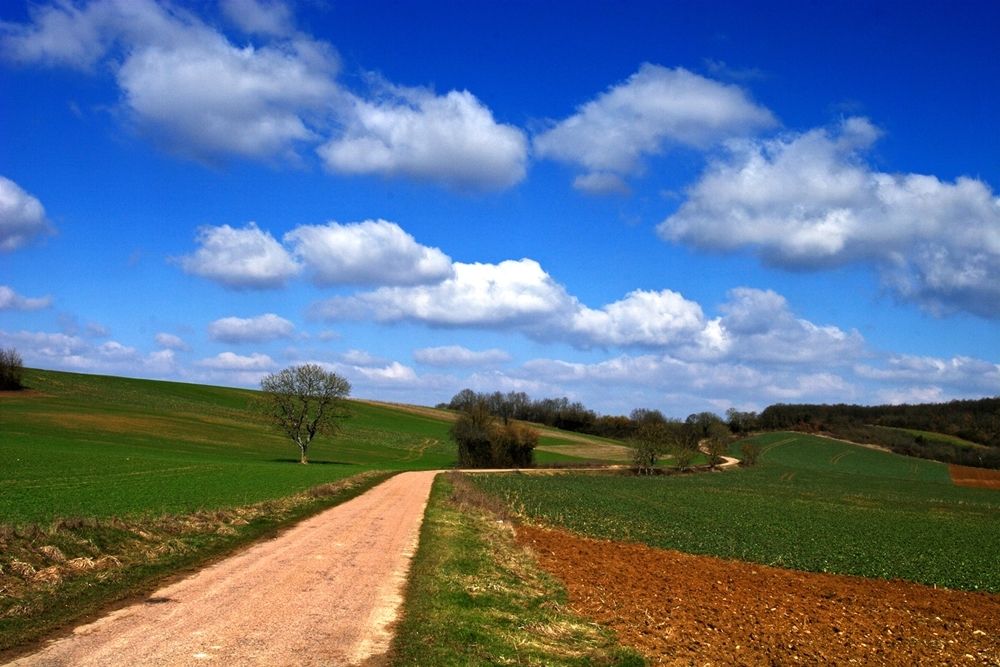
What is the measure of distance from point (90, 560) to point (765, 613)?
1445 centimetres

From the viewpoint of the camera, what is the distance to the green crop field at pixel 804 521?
2730 cm

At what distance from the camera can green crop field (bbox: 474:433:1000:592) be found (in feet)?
89.6

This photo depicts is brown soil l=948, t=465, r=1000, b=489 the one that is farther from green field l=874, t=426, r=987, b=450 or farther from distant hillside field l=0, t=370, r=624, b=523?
distant hillside field l=0, t=370, r=624, b=523

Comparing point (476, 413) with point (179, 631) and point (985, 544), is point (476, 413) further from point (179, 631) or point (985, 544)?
point (179, 631)

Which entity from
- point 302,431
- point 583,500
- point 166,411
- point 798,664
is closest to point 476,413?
point 302,431

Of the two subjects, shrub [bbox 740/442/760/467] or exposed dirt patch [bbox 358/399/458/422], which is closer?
shrub [bbox 740/442/760/467]

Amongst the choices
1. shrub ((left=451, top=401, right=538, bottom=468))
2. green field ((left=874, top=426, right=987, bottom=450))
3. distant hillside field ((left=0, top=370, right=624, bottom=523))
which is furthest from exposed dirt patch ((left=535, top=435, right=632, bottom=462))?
green field ((left=874, top=426, right=987, bottom=450))

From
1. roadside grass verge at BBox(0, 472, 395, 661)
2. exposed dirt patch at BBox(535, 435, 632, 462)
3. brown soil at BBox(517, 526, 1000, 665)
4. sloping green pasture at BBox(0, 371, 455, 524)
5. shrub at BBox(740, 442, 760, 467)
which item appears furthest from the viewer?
exposed dirt patch at BBox(535, 435, 632, 462)

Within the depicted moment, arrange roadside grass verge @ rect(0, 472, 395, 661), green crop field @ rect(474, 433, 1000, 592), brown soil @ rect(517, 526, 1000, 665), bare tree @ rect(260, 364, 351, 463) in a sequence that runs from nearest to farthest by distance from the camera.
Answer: roadside grass verge @ rect(0, 472, 395, 661) < brown soil @ rect(517, 526, 1000, 665) < green crop field @ rect(474, 433, 1000, 592) < bare tree @ rect(260, 364, 351, 463)

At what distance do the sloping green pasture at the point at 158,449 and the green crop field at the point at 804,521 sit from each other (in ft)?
55.0

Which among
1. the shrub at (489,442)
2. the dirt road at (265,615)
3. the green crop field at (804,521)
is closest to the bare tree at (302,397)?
the shrub at (489,442)

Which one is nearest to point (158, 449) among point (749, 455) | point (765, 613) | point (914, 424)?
point (765, 613)

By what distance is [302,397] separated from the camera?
83.4 metres

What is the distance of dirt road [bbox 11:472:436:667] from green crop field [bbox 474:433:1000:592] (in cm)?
1456
